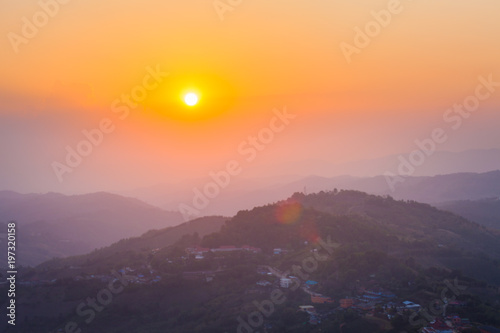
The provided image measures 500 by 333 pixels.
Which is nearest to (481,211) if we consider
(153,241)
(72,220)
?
(153,241)

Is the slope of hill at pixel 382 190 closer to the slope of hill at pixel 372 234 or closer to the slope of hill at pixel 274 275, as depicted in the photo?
the slope of hill at pixel 372 234

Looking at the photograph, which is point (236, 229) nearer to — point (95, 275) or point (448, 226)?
point (95, 275)

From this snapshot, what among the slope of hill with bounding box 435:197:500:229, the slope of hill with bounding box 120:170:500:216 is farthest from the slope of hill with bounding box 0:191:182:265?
the slope of hill with bounding box 435:197:500:229

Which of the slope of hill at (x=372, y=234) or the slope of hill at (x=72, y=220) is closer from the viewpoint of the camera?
the slope of hill at (x=372, y=234)

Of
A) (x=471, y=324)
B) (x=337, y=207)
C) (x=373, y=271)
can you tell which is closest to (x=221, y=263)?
(x=373, y=271)

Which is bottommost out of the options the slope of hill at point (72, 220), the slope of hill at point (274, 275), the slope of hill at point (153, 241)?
the slope of hill at point (274, 275)

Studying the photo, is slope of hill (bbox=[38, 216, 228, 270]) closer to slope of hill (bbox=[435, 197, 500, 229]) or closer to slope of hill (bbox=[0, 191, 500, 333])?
slope of hill (bbox=[0, 191, 500, 333])

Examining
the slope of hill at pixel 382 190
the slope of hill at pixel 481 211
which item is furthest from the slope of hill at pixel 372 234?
the slope of hill at pixel 382 190

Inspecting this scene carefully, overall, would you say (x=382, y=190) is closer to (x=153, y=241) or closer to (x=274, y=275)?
(x=153, y=241)
